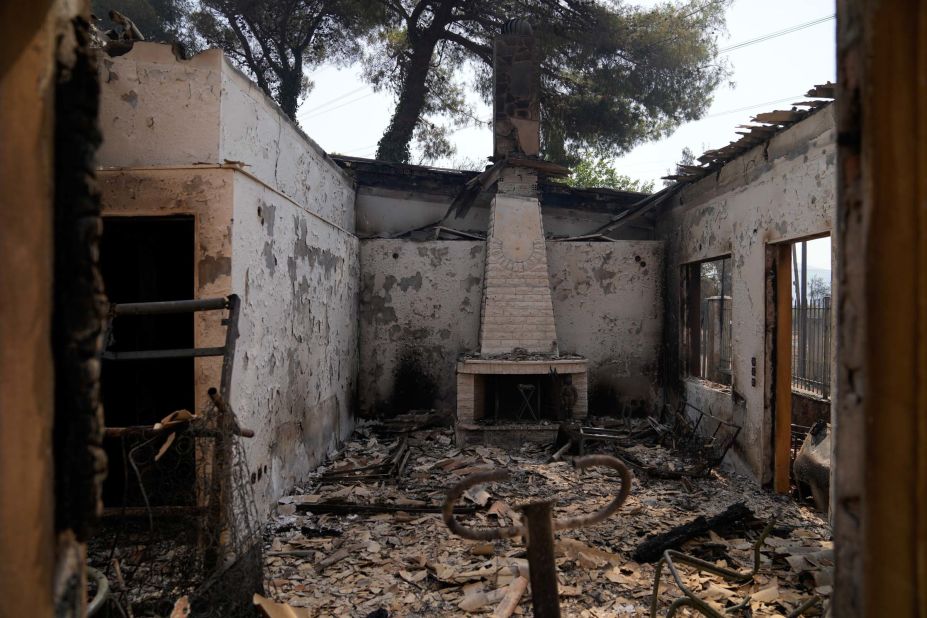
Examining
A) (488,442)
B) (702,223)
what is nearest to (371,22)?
(702,223)

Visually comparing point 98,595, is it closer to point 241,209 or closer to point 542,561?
point 542,561

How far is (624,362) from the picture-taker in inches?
380

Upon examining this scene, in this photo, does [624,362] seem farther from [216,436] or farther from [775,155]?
[216,436]

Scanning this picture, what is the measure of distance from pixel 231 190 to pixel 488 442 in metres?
4.66

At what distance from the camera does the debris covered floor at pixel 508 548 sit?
13.3 ft

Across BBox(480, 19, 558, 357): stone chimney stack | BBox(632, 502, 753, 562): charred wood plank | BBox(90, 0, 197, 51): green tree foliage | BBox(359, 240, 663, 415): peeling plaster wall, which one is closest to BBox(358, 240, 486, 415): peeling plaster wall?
BBox(359, 240, 663, 415): peeling plaster wall

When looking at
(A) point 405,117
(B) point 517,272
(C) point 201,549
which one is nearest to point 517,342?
(B) point 517,272

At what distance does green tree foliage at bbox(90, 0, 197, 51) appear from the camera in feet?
39.7

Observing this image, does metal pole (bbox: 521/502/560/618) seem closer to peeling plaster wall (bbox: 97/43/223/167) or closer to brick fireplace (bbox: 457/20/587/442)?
peeling plaster wall (bbox: 97/43/223/167)

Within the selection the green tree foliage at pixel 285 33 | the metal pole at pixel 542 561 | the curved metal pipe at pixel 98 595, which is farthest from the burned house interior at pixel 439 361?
the green tree foliage at pixel 285 33

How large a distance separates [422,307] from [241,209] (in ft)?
16.6

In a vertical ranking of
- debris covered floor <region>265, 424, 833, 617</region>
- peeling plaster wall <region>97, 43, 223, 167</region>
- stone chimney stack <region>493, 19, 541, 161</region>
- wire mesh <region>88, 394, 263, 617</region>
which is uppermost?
stone chimney stack <region>493, 19, 541, 161</region>

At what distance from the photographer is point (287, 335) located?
591 centimetres

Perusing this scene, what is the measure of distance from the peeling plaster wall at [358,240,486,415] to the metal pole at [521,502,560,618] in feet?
24.9
